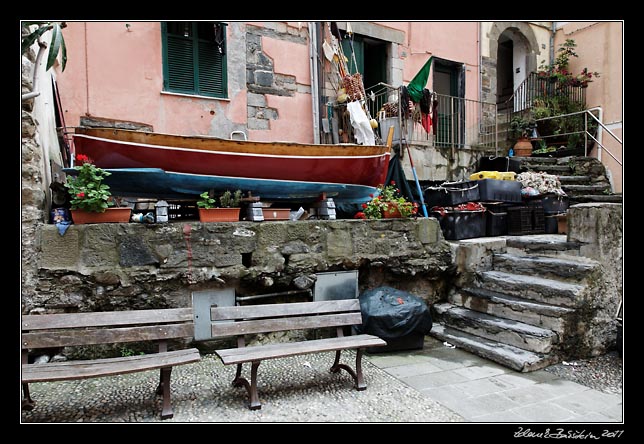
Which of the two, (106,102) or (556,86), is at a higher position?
(556,86)

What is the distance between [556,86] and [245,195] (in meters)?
9.44

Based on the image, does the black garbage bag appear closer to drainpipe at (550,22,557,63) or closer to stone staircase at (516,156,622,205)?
stone staircase at (516,156,622,205)

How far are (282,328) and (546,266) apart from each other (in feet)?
10.5

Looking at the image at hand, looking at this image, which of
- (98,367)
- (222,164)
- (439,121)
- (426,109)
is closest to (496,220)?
(426,109)

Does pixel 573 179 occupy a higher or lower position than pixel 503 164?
lower

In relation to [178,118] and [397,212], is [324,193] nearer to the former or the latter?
[397,212]

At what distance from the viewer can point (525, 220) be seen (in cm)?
674

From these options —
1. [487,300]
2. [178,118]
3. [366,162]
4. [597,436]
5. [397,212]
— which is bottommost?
[597,436]

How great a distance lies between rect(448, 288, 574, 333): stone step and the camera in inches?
171

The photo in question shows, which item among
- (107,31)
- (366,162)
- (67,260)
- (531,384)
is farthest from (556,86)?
(67,260)

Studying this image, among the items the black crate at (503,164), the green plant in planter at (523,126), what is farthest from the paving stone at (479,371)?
the green plant in planter at (523,126)

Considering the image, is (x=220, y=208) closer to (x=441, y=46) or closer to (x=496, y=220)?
(x=496, y=220)

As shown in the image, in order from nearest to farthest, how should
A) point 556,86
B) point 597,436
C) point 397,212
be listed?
point 597,436 → point 397,212 → point 556,86

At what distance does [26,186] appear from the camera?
3.61m
